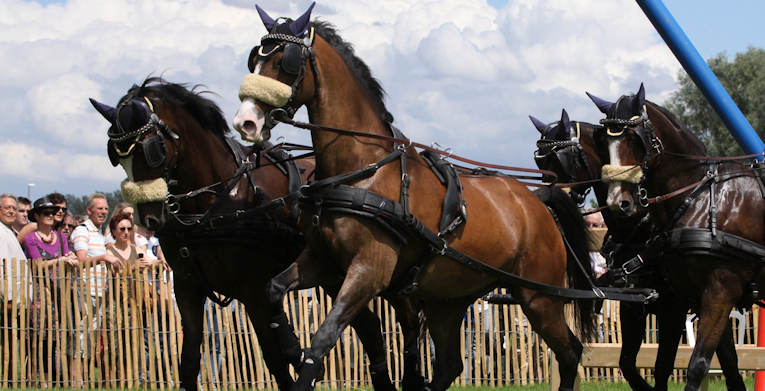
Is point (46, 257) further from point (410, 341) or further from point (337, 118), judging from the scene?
point (337, 118)

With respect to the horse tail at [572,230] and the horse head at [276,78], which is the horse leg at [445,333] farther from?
the horse head at [276,78]

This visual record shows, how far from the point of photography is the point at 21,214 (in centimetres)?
1108

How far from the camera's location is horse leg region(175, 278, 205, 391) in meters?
6.30

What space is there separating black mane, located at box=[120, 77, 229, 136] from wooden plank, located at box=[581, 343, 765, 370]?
11.1ft

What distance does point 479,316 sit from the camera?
10.5 metres

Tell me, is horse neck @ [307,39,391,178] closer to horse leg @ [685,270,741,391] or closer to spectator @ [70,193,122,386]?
horse leg @ [685,270,741,391]

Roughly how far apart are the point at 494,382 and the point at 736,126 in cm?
394

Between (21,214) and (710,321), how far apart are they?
815 centimetres

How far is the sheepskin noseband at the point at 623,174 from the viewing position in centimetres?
656

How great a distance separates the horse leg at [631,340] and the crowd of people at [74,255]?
4906 millimetres

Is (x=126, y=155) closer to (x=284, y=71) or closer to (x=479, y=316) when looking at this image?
(x=284, y=71)

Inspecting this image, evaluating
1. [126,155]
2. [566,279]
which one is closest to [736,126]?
[566,279]

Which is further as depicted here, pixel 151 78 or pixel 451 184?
pixel 151 78

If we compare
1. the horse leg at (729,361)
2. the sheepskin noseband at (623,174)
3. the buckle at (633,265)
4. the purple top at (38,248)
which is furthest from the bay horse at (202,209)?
the purple top at (38,248)
